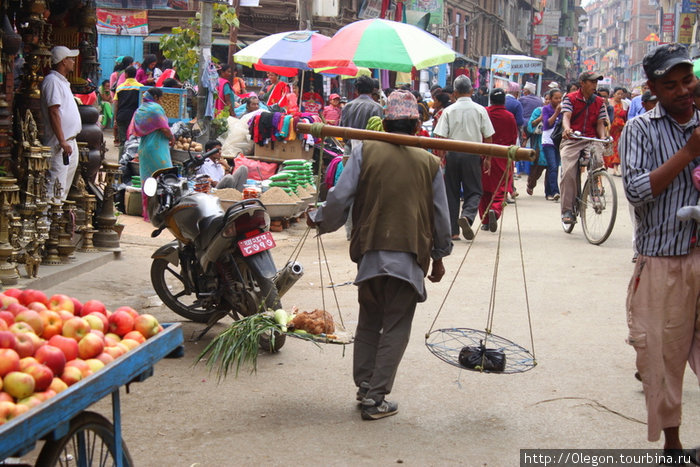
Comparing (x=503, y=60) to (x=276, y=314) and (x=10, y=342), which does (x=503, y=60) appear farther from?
(x=10, y=342)

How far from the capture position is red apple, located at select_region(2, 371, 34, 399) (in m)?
2.85

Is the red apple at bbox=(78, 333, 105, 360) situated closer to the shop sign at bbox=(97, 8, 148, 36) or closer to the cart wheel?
the cart wheel

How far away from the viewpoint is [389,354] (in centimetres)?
476

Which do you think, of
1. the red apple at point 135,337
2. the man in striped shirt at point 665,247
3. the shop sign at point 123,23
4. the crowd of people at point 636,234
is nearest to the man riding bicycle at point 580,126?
the crowd of people at point 636,234

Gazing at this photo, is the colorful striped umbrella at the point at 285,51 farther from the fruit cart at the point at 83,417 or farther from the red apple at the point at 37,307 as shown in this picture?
the fruit cart at the point at 83,417

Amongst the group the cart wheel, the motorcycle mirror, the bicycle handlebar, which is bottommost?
the cart wheel

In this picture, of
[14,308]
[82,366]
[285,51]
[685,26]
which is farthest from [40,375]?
[685,26]

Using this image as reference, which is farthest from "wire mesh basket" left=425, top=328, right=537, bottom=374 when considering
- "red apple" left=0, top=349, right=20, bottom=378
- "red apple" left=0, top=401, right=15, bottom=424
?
"red apple" left=0, top=401, right=15, bottom=424

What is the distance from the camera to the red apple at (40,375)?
2.92 metres

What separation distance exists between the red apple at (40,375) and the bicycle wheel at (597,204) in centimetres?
841

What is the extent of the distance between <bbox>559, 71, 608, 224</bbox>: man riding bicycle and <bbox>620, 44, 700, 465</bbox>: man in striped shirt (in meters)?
6.75

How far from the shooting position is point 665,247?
389cm

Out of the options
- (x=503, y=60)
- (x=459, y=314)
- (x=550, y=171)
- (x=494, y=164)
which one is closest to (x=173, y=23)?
(x=503, y=60)

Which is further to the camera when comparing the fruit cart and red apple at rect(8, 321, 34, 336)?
red apple at rect(8, 321, 34, 336)
